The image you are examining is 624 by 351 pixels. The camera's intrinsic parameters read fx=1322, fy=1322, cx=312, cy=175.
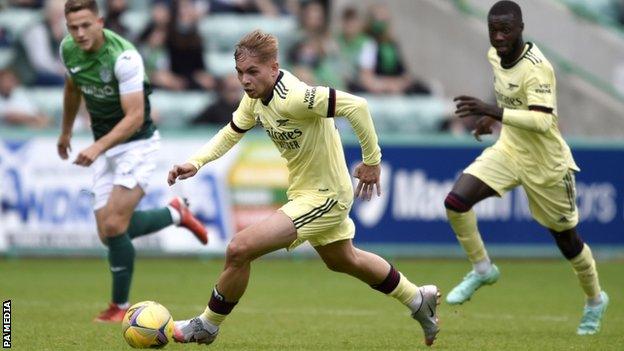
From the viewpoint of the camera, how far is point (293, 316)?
11.5m

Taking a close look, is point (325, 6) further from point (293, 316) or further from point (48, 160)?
point (293, 316)

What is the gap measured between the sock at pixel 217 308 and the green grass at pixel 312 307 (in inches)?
9.6

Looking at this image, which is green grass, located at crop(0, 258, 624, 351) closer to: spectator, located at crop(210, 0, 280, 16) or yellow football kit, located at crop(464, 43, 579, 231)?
yellow football kit, located at crop(464, 43, 579, 231)

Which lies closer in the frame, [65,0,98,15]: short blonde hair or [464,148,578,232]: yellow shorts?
[65,0,98,15]: short blonde hair

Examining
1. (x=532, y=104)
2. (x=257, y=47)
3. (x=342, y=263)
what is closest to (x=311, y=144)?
(x=257, y=47)

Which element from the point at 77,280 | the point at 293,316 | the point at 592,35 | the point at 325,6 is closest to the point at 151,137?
the point at 293,316

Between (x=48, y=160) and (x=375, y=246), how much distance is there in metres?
4.25

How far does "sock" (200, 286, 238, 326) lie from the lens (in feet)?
28.6

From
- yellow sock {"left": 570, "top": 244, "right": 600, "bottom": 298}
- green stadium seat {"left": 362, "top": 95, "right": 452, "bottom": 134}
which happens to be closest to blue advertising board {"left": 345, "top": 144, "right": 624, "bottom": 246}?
green stadium seat {"left": 362, "top": 95, "right": 452, "bottom": 134}

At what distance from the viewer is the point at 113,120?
11.0m

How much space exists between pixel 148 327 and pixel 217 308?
468 mm

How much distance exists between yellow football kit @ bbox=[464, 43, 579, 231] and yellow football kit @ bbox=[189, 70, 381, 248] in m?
1.93

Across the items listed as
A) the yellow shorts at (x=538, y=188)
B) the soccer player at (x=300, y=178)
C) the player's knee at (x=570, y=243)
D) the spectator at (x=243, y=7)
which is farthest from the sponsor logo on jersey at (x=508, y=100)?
Result: the spectator at (x=243, y=7)

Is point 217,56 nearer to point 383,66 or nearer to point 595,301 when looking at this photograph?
point 383,66
